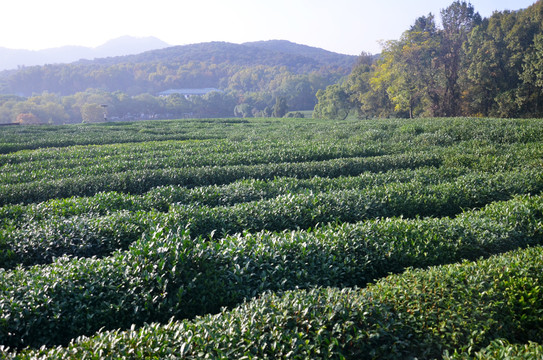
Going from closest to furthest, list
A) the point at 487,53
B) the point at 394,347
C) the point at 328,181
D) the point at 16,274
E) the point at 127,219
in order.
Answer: the point at 394,347
the point at 16,274
the point at 127,219
the point at 328,181
the point at 487,53

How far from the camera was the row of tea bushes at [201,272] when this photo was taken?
514 centimetres

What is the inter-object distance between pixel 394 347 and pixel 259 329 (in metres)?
1.56

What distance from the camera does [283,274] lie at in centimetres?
598

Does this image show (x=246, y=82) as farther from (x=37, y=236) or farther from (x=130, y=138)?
(x=37, y=236)

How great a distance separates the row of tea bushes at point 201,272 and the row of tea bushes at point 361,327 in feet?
0.77

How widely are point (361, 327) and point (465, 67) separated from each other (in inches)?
1744

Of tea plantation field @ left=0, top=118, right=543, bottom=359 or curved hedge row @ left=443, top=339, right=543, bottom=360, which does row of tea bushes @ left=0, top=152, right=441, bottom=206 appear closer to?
tea plantation field @ left=0, top=118, right=543, bottom=359

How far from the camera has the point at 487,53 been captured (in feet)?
121

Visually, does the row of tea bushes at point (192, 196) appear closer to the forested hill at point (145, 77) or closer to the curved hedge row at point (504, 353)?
the curved hedge row at point (504, 353)

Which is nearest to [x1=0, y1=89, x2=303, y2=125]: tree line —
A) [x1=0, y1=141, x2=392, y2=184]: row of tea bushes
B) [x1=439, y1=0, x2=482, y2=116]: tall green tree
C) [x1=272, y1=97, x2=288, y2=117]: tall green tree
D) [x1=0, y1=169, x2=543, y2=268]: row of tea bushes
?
[x1=272, y1=97, x2=288, y2=117]: tall green tree

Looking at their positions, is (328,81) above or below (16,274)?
above

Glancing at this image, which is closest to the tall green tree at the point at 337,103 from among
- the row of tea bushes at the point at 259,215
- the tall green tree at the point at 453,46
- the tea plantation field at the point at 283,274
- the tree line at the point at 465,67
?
the tree line at the point at 465,67

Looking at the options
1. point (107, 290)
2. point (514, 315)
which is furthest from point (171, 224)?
point (514, 315)

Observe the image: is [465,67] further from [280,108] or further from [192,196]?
[280,108]
